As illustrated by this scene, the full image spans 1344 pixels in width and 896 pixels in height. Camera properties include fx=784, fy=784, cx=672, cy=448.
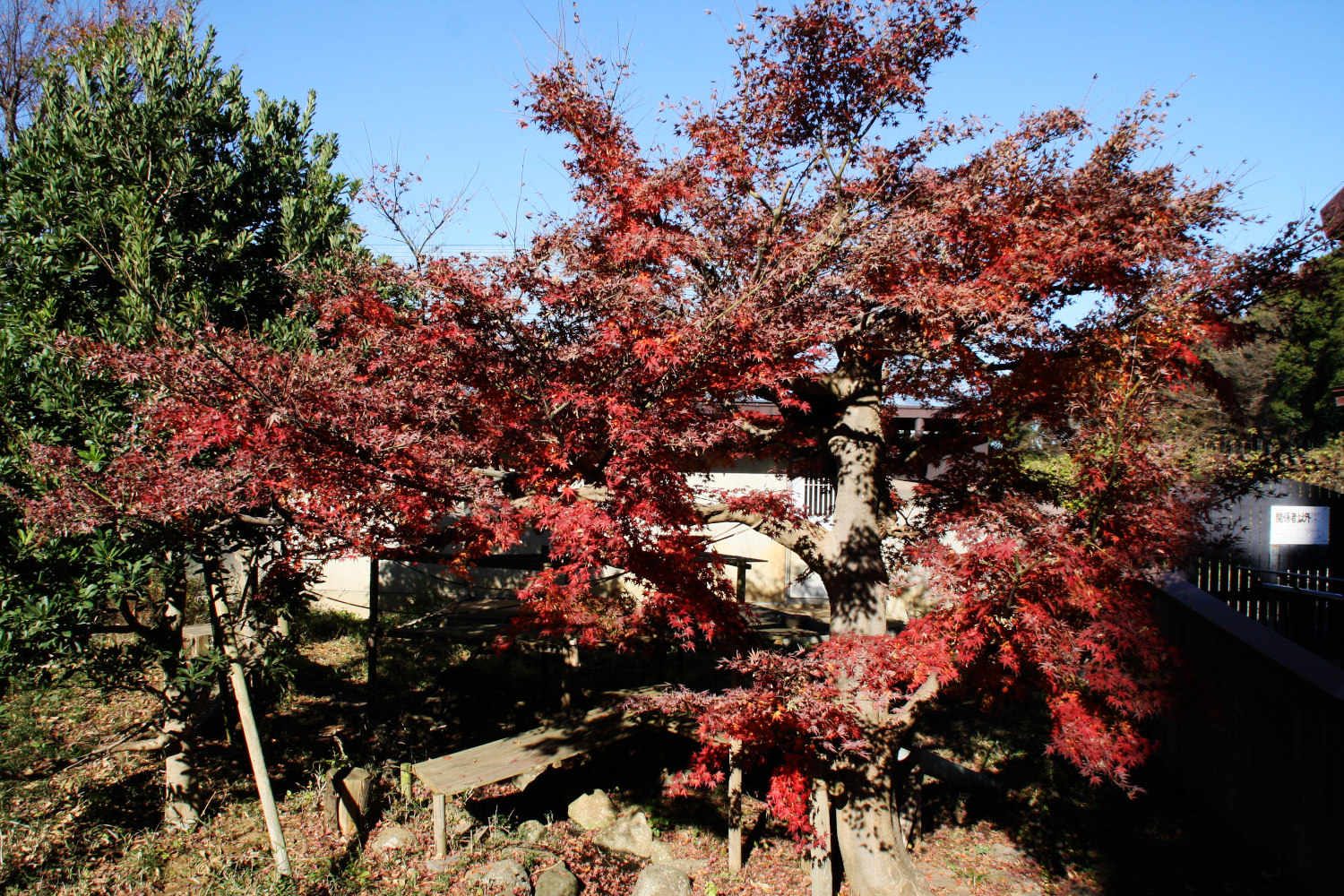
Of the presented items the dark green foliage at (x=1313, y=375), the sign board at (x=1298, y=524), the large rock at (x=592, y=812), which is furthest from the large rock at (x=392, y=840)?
the dark green foliage at (x=1313, y=375)

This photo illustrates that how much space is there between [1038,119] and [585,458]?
4.53m

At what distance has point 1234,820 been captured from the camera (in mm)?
7410

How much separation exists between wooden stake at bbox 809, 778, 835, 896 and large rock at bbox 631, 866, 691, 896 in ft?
3.40

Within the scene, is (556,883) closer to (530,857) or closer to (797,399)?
(530,857)

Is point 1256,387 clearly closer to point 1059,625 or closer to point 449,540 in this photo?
point 1059,625

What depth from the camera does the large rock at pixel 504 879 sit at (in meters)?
5.91

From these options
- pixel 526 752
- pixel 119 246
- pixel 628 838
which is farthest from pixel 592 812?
pixel 119 246

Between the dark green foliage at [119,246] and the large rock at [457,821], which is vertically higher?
the dark green foliage at [119,246]

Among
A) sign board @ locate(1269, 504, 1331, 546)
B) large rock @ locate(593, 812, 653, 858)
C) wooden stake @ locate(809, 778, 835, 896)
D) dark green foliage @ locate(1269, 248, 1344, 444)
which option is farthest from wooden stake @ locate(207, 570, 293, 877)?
dark green foliage @ locate(1269, 248, 1344, 444)

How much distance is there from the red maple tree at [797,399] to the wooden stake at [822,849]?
0.63 feet

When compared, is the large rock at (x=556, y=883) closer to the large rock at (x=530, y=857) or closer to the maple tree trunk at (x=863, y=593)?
the large rock at (x=530, y=857)

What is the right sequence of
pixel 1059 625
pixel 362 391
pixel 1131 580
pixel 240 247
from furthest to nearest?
pixel 240 247
pixel 1131 580
pixel 1059 625
pixel 362 391

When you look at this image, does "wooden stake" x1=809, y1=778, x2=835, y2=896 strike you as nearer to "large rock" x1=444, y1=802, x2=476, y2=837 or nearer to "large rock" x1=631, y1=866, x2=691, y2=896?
"large rock" x1=631, y1=866, x2=691, y2=896

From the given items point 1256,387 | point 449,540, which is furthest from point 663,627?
point 1256,387
